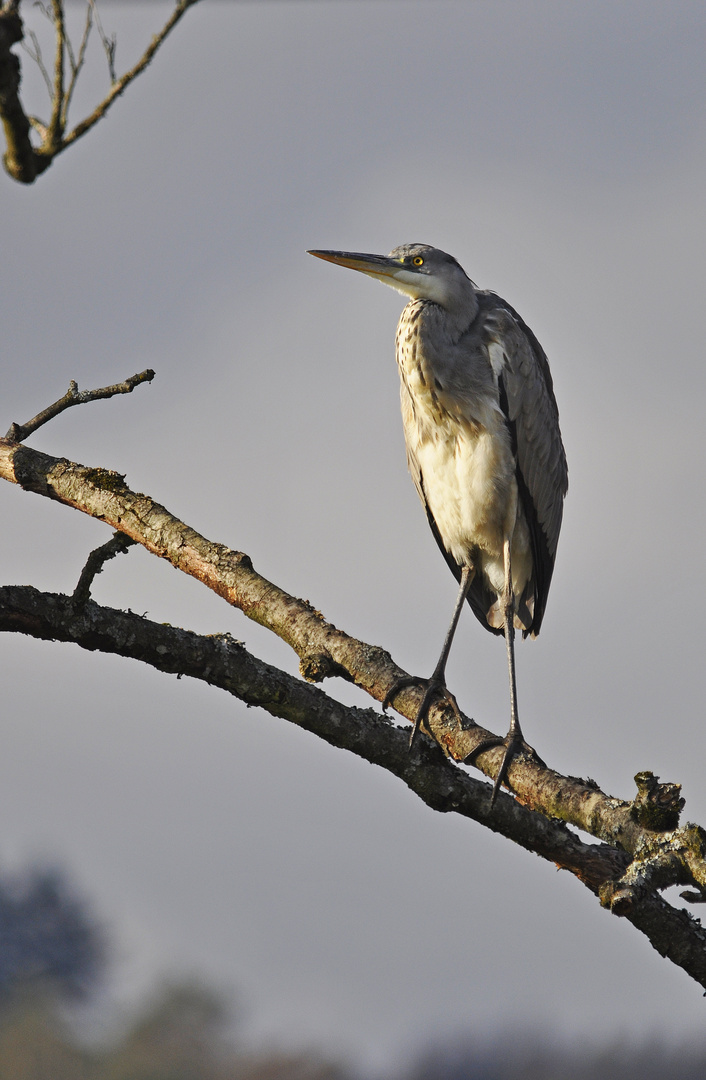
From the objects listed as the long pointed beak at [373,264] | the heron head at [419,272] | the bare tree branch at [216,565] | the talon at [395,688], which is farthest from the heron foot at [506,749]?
the long pointed beak at [373,264]

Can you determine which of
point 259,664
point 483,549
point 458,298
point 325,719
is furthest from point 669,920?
point 458,298

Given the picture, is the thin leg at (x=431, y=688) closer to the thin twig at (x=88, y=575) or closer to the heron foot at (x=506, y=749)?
the heron foot at (x=506, y=749)

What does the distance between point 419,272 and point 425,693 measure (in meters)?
2.32

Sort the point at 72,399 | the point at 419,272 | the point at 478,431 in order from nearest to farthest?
the point at 72,399 < the point at 478,431 < the point at 419,272

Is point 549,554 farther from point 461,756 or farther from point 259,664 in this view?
point 259,664

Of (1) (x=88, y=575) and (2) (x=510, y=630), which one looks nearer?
(1) (x=88, y=575)

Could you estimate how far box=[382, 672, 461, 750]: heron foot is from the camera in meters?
3.34

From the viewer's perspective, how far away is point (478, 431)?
4480 mm

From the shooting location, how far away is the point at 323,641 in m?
3.18

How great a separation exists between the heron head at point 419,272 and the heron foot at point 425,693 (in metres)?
2.02

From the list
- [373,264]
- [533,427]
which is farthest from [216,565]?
[373,264]

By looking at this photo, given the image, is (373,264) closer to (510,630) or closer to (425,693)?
(510,630)

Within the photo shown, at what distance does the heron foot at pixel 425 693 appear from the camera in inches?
131

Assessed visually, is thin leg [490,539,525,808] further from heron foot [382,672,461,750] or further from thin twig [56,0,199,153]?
thin twig [56,0,199,153]
